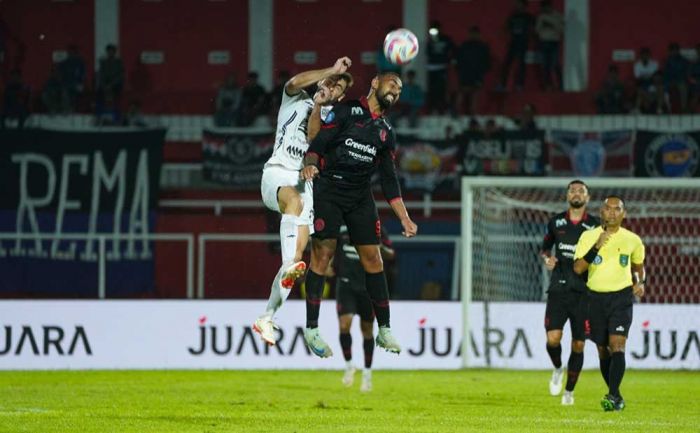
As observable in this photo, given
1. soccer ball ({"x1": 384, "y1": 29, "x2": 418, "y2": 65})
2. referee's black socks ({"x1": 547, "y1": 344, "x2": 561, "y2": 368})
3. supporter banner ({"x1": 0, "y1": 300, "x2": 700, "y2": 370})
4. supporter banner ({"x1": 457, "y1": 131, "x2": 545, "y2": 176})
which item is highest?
soccer ball ({"x1": 384, "y1": 29, "x2": 418, "y2": 65})

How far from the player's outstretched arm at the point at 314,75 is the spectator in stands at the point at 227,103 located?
1546 cm

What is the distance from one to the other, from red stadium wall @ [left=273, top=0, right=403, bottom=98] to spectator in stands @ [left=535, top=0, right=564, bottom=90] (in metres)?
3.49

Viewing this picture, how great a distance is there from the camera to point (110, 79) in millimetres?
29109

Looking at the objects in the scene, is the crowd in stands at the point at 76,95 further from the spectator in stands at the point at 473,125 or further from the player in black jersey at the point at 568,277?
the player in black jersey at the point at 568,277

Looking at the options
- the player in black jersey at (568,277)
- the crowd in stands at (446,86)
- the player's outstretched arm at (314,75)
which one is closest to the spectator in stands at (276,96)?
the crowd in stands at (446,86)

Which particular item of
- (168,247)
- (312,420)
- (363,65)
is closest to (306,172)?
(312,420)

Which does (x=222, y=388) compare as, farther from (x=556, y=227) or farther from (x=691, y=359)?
(x=691, y=359)

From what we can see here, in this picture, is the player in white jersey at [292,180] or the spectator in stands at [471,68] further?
the spectator in stands at [471,68]

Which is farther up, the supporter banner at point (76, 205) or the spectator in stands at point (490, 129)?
the spectator in stands at point (490, 129)

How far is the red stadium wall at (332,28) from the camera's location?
104 ft

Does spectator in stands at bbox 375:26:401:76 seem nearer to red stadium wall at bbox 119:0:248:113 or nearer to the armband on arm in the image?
red stadium wall at bbox 119:0:248:113

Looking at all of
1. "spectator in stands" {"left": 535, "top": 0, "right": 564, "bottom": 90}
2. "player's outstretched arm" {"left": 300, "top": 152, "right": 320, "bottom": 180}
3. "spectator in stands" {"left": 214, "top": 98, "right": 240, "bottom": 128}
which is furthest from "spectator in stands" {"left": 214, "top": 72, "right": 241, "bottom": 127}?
"player's outstretched arm" {"left": 300, "top": 152, "right": 320, "bottom": 180}

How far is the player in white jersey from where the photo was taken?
468 inches

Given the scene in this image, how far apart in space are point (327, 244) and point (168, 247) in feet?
40.4
